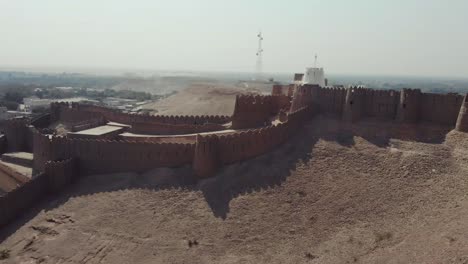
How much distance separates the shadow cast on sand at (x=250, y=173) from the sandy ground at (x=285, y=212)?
81 mm

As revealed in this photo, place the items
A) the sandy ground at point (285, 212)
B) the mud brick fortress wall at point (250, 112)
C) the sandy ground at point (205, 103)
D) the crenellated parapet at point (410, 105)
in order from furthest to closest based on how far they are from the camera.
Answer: the sandy ground at point (205, 103) → the mud brick fortress wall at point (250, 112) → the crenellated parapet at point (410, 105) → the sandy ground at point (285, 212)

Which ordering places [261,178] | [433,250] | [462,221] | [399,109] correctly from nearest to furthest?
[433,250] < [462,221] < [261,178] < [399,109]

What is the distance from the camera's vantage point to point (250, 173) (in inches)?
925

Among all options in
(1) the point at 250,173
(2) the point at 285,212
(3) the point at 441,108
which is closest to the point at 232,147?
(1) the point at 250,173

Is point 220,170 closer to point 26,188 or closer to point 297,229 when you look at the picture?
point 297,229

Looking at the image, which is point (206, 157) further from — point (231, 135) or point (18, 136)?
point (18, 136)

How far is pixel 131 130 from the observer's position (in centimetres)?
3497

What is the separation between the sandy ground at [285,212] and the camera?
58.1 ft

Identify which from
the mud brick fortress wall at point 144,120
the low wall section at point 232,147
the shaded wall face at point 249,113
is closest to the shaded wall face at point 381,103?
the low wall section at point 232,147

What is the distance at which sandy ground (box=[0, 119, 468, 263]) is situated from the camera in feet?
58.1

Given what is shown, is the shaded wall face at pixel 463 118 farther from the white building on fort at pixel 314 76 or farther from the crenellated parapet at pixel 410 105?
the white building on fort at pixel 314 76

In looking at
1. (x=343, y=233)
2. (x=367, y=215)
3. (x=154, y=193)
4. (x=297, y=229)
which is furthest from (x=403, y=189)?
(x=154, y=193)

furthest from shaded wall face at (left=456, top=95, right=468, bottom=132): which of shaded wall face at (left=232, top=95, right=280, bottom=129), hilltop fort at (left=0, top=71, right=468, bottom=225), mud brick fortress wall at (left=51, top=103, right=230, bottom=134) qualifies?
mud brick fortress wall at (left=51, top=103, right=230, bottom=134)

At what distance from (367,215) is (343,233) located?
151 centimetres
